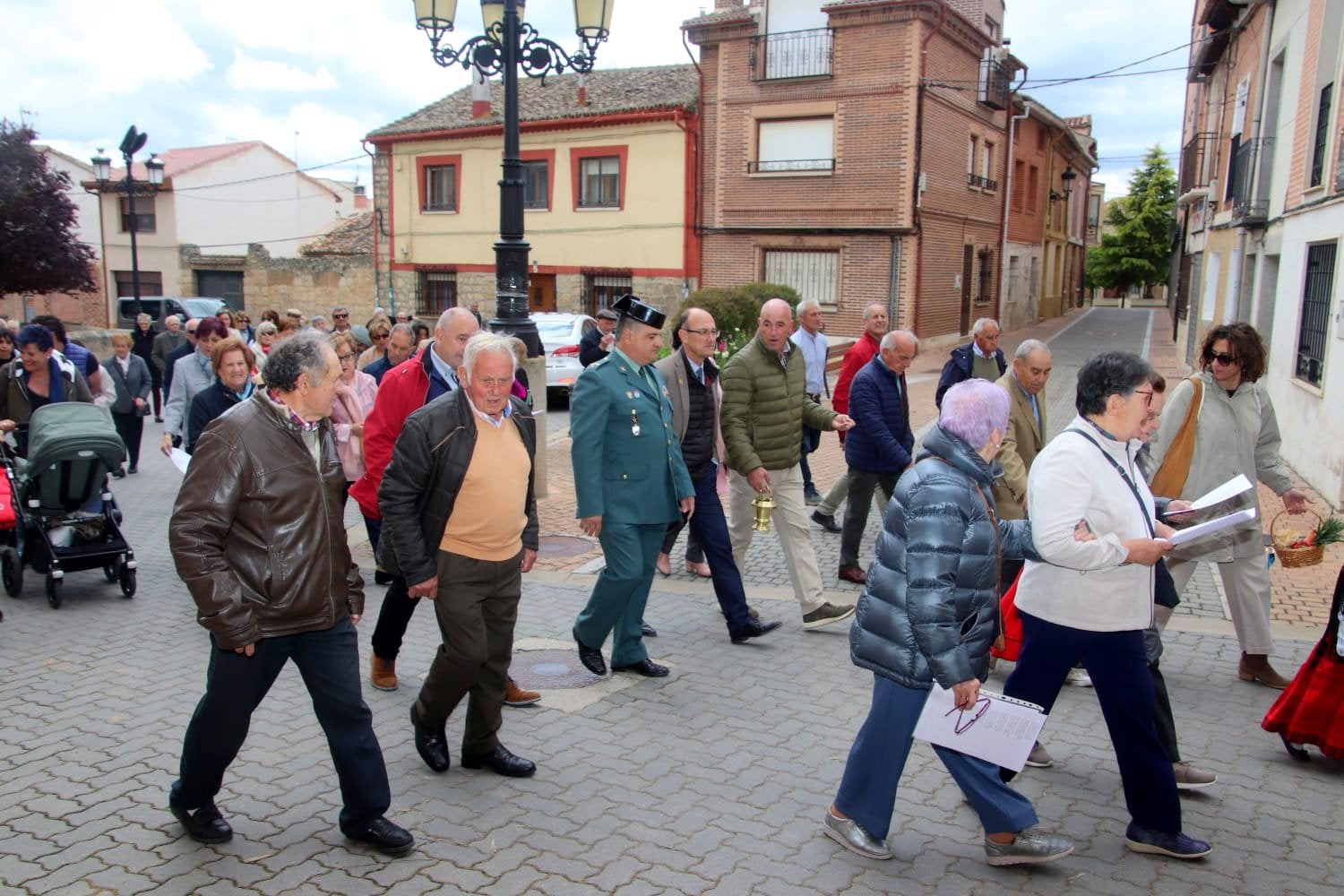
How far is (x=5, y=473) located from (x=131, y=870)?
14.1ft

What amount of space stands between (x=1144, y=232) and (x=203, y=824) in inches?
2287

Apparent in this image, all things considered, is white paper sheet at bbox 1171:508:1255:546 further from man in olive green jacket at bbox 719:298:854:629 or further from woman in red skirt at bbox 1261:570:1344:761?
man in olive green jacket at bbox 719:298:854:629

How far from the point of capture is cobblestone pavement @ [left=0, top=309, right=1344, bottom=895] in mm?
3588

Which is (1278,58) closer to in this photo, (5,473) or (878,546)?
(878,546)

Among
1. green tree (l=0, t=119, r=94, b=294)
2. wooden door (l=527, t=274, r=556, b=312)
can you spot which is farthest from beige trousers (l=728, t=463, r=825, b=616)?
green tree (l=0, t=119, r=94, b=294)

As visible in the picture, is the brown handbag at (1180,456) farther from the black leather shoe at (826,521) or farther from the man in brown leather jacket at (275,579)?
the man in brown leather jacket at (275,579)

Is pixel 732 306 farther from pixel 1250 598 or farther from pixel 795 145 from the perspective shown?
pixel 1250 598

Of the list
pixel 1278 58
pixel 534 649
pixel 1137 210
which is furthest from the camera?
pixel 1137 210

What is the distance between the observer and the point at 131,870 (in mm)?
3549

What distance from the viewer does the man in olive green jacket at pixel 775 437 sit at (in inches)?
243

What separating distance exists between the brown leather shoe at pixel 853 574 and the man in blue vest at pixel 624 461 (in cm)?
247

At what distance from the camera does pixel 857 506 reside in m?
7.37

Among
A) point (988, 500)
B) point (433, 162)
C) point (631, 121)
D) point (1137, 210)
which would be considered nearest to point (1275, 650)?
point (988, 500)

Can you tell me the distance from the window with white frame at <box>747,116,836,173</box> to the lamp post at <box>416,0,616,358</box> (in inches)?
616
